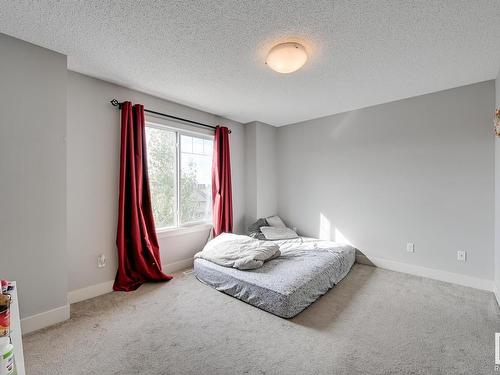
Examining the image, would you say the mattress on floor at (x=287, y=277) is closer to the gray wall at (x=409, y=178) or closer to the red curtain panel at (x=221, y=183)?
the gray wall at (x=409, y=178)

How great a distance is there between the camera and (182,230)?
340 centimetres

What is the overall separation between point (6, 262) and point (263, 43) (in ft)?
8.92

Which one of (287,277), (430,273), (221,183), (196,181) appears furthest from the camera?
(221,183)

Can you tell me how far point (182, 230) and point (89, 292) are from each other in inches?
50.1

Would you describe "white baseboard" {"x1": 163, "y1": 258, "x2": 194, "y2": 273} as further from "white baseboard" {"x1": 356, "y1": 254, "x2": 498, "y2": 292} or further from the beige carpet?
"white baseboard" {"x1": 356, "y1": 254, "x2": 498, "y2": 292}

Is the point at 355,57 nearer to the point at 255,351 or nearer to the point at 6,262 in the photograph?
the point at 255,351

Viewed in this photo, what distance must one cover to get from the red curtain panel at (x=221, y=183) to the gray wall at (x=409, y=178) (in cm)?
138

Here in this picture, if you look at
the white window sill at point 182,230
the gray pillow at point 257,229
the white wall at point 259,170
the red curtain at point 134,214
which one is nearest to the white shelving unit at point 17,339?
the red curtain at point 134,214

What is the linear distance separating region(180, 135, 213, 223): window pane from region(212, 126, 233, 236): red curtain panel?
118mm

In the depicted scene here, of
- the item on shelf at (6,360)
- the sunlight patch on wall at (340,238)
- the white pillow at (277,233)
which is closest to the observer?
the item on shelf at (6,360)

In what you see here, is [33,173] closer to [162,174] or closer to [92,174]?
[92,174]

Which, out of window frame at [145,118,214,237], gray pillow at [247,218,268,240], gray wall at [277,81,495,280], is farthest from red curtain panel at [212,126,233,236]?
gray wall at [277,81,495,280]

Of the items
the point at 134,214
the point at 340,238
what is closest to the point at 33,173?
the point at 134,214

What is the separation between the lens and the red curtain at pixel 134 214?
2674 millimetres
